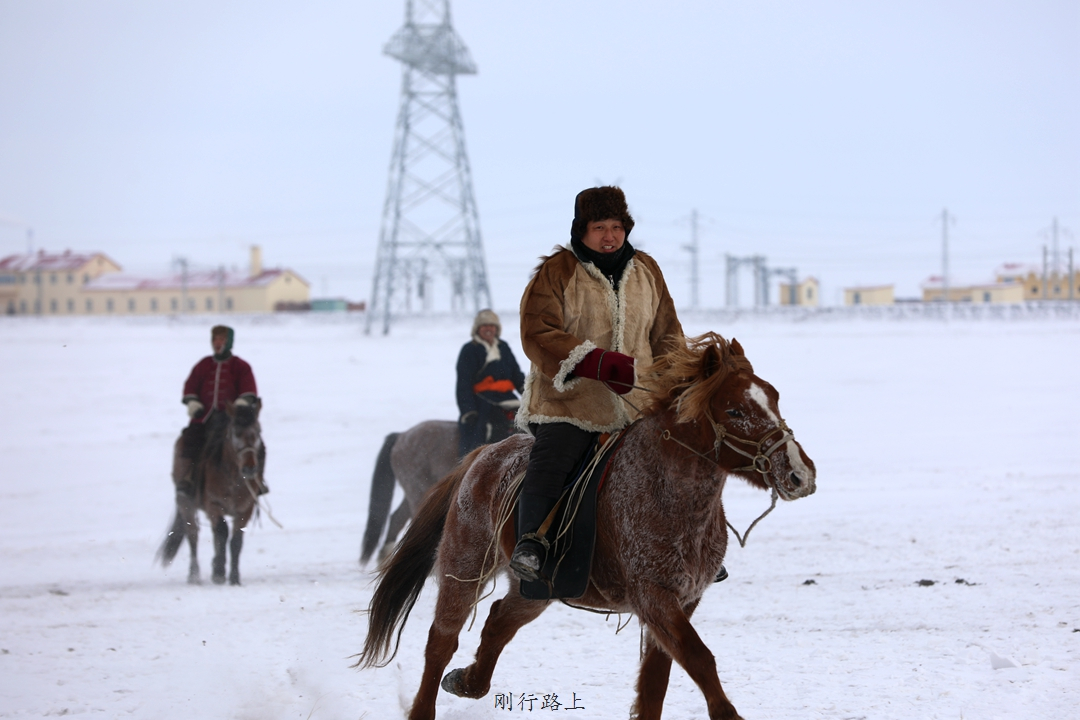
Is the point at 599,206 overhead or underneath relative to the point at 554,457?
overhead

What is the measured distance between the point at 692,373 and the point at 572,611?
3715 millimetres

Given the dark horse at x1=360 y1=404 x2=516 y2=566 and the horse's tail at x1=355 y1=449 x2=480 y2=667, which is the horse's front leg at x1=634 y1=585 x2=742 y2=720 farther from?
the dark horse at x1=360 y1=404 x2=516 y2=566

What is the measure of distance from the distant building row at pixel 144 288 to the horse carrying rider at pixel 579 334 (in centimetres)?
4389

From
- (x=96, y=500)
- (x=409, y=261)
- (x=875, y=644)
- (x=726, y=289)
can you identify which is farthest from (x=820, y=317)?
(x=875, y=644)

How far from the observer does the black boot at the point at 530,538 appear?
344 cm

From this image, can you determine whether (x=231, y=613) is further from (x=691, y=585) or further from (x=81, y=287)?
(x=81, y=287)

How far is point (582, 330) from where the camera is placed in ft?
11.7

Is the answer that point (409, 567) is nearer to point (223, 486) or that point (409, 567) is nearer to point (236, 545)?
point (236, 545)

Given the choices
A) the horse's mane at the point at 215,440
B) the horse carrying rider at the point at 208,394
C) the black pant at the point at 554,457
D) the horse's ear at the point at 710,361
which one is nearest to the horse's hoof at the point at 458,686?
the black pant at the point at 554,457

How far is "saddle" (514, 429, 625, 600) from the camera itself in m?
3.49

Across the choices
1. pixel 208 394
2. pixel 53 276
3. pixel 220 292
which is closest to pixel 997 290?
pixel 220 292

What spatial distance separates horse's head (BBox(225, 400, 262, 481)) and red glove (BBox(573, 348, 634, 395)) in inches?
214

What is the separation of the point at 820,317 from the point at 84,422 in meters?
21.0

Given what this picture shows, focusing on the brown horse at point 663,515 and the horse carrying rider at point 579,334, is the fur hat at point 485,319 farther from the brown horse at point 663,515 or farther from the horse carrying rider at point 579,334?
the horse carrying rider at point 579,334
